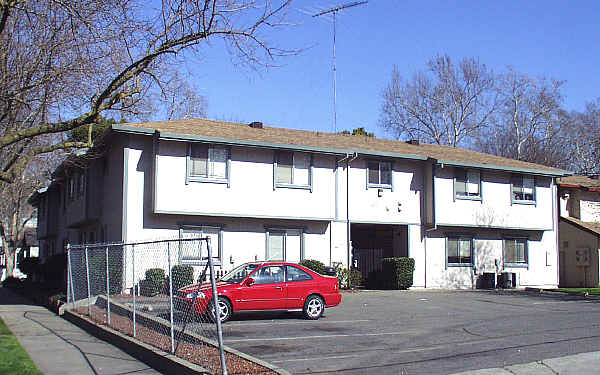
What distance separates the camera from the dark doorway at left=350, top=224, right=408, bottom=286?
28312 mm

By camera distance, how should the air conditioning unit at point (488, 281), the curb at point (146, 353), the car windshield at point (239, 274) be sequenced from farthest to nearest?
1. the air conditioning unit at point (488, 281)
2. the car windshield at point (239, 274)
3. the curb at point (146, 353)

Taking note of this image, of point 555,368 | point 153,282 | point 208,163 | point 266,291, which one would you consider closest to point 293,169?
point 208,163

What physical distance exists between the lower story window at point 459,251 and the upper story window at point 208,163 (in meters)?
11.0

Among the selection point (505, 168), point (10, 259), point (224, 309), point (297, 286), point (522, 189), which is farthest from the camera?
point (10, 259)

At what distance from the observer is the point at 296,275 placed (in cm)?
1670

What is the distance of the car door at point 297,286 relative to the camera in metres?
16.4

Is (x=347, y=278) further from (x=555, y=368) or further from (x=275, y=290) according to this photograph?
(x=555, y=368)

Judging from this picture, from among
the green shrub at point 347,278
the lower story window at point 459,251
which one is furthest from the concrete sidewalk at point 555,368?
the lower story window at point 459,251

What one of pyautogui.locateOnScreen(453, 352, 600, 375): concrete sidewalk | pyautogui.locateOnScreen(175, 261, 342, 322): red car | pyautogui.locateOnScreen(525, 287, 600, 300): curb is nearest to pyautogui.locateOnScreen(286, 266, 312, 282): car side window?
pyautogui.locateOnScreen(175, 261, 342, 322): red car

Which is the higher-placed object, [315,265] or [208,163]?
[208,163]

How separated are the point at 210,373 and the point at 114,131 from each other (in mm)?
14734

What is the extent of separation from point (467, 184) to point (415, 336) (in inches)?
630

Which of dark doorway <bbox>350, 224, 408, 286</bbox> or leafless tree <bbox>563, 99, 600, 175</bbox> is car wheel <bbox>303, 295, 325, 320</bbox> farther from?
leafless tree <bbox>563, 99, 600, 175</bbox>

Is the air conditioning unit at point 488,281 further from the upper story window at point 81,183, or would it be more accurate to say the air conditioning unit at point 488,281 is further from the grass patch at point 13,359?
the grass patch at point 13,359
